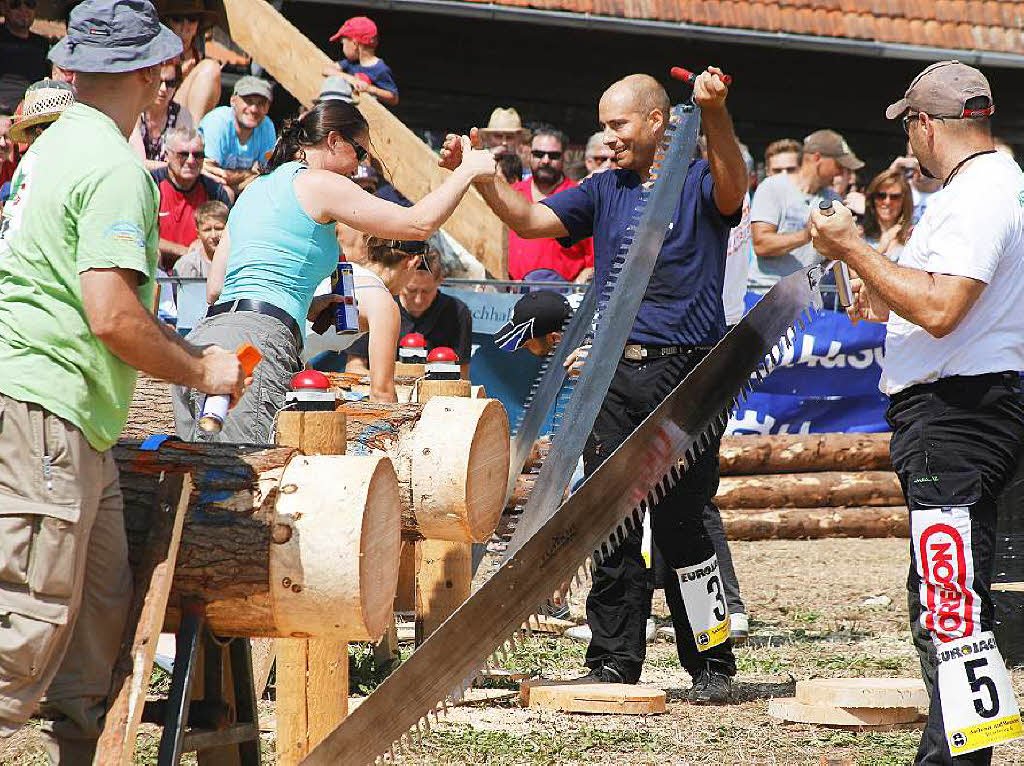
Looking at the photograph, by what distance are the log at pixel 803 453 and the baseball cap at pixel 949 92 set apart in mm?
6584

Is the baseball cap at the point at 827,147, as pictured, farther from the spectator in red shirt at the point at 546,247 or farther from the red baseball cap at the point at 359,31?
the red baseball cap at the point at 359,31


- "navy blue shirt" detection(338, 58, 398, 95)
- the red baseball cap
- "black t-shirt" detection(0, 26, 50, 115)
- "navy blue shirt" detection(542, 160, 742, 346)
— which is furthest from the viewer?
"navy blue shirt" detection(338, 58, 398, 95)

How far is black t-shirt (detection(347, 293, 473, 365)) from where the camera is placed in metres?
9.48

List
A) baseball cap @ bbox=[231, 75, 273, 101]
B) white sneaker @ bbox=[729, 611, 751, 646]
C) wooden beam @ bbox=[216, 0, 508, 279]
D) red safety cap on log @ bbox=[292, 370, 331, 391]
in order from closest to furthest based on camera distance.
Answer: red safety cap on log @ bbox=[292, 370, 331, 391] → white sneaker @ bbox=[729, 611, 751, 646] → wooden beam @ bbox=[216, 0, 508, 279] → baseball cap @ bbox=[231, 75, 273, 101]

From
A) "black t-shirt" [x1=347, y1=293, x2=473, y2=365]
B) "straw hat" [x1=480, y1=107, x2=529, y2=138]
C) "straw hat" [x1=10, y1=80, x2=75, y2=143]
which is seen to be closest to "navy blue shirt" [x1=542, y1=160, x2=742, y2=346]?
"straw hat" [x1=10, y1=80, x2=75, y2=143]

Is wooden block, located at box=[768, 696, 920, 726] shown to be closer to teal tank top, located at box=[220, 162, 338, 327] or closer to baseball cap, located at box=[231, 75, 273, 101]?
teal tank top, located at box=[220, 162, 338, 327]

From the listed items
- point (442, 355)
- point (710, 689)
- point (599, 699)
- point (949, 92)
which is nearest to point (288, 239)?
point (442, 355)

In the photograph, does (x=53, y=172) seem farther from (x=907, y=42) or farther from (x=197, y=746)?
(x=907, y=42)

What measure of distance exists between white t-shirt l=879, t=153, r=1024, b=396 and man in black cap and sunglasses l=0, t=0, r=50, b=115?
795 cm

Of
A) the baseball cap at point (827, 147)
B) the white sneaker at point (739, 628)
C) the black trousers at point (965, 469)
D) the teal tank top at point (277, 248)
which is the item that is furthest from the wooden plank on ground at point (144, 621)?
the baseball cap at point (827, 147)

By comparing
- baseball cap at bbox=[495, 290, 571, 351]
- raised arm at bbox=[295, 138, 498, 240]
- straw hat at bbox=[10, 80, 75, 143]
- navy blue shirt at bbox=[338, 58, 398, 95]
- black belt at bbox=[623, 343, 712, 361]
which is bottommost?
black belt at bbox=[623, 343, 712, 361]

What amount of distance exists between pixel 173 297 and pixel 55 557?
5766mm

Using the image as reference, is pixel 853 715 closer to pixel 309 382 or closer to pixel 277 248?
pixel 309 382

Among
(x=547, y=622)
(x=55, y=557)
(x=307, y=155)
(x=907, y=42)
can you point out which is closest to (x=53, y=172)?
(x=55, y=557)
